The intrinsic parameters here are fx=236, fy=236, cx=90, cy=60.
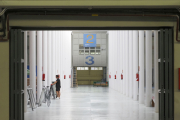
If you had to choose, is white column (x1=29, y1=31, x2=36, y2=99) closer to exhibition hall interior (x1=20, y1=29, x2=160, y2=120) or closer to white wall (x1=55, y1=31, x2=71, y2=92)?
exhibition hall interior (x1=20, y1=29, x2=160, y2=120)

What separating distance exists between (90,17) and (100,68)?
32099 millimetres

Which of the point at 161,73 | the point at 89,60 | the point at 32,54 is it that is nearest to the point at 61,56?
the point at 89,60

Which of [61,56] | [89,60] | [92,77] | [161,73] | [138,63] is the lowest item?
[92,77]

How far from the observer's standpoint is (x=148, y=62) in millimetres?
13758

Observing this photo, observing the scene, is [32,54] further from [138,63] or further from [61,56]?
[61,56]

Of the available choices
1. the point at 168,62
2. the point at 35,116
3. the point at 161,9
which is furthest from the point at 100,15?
the point at 35,116

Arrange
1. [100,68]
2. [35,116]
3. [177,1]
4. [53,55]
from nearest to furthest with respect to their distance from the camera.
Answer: [177,1] → [35,116] → [53,55] → [100,68]

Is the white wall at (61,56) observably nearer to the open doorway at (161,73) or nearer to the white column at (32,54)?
the white column at (32,54)

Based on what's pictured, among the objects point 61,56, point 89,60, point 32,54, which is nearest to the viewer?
point 32,54

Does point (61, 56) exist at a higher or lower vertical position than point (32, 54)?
higher

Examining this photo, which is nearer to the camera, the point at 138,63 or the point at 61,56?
the point at 138,63

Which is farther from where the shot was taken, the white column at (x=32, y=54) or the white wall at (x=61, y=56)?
the white wall at (x=61, y=56)

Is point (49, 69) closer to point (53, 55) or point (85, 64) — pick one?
point (53, 55)

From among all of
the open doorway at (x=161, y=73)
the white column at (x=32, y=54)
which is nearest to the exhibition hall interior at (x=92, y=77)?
the white column at (x=32, y=54)
